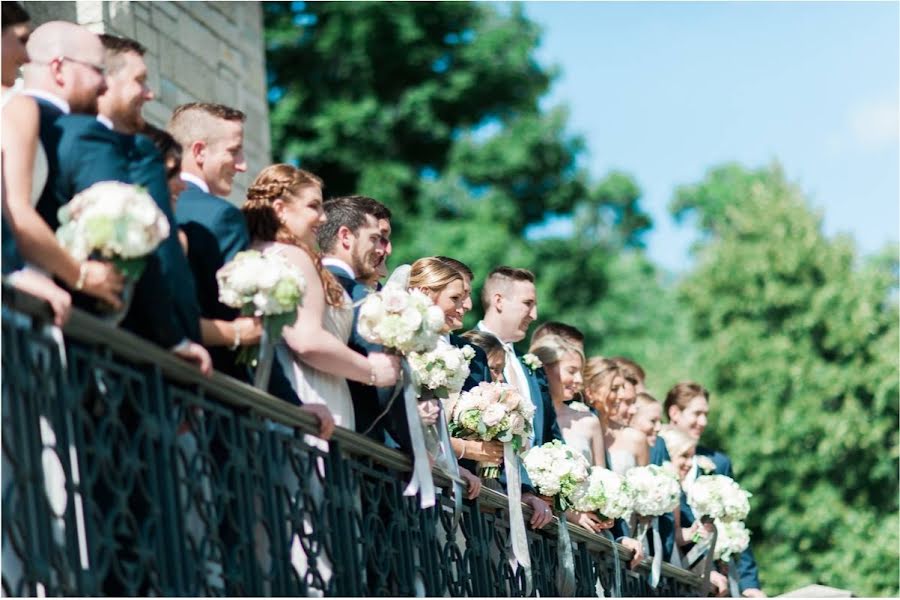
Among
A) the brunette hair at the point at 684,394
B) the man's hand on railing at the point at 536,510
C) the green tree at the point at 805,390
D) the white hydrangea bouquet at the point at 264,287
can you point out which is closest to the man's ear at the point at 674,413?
the brunette hair at the point at 684,394

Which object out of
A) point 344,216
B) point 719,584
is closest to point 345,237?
point 344,216

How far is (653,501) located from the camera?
10.2m

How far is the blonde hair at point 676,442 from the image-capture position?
1208 centimetres

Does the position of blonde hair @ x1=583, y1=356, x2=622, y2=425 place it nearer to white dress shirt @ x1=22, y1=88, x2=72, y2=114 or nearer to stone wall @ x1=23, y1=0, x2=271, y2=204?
stone wall @ x1=23, y1=0, x2=271, y2=204

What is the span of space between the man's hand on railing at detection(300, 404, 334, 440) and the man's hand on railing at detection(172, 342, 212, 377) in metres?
0.72

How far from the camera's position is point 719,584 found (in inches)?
478

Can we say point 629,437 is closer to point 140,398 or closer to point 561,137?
point 140,398

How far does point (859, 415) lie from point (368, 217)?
692 inches

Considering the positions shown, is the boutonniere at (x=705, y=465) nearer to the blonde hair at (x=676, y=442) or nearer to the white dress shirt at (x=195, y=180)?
the blonde hair at (x=676, y=442)

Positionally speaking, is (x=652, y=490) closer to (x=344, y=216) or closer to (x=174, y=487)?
(x=344, y=216)

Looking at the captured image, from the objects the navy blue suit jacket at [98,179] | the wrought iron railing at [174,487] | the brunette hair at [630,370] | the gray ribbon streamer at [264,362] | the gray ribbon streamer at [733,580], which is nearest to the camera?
the wrought iron railing at [174,487]

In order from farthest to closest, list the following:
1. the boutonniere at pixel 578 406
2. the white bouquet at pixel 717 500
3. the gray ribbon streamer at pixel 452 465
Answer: the white bouquet at pixel 717 500
the boutonniere at pixel 578 406
the gray ribbon streamer at pixel 452 465

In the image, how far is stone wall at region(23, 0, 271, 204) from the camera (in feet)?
34.3

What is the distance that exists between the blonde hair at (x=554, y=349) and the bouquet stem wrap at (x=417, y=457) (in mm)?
2741
